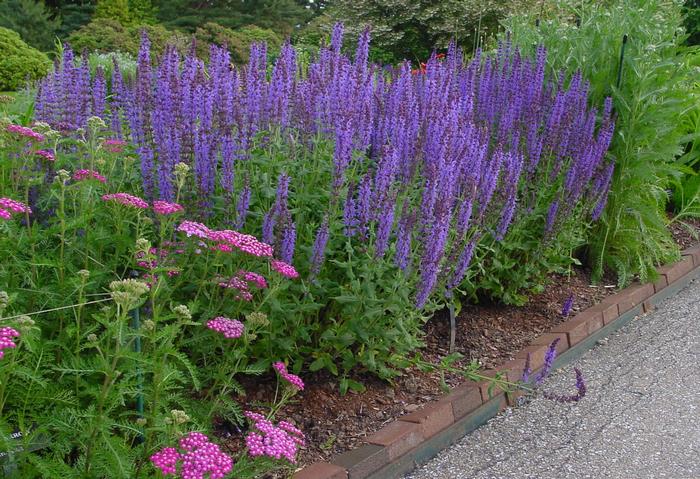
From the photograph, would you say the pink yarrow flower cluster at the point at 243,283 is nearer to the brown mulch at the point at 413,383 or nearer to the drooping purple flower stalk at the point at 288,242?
the drooping purple flower stalk at the point at 288,242

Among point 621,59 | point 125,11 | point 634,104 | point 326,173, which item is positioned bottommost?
point 125,11

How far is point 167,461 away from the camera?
2.10 meters

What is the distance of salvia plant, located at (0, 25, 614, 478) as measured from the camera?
2.39 meters

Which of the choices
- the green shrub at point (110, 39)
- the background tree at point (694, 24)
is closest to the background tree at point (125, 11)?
the green shrub at point (110, 39)

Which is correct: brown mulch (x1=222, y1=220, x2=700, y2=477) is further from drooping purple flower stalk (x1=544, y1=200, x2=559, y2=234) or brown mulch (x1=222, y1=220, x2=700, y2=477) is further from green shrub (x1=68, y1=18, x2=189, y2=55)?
green shrub (x1=68, y1=18, x2=189, y2=55)

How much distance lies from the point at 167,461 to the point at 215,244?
1.08m

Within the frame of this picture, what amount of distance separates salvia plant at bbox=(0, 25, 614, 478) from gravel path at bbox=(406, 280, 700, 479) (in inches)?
24.9

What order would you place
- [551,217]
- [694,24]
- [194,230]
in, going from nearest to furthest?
[194,230]
[551,217]
[694,24]

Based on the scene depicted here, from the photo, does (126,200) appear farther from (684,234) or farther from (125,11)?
(125,11)

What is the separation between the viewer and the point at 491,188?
412 centimetres

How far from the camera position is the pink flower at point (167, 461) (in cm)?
208

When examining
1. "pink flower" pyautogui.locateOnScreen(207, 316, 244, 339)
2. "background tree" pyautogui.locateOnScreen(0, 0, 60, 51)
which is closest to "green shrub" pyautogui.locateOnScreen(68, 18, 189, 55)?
"background tree" pyautogui.locateOnScreen(0, 0, 60, 51)

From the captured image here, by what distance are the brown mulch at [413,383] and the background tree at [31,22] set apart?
21.2 metres

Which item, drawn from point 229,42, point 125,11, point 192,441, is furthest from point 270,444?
point 125,11
